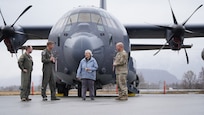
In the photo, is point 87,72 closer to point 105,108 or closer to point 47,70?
point 47,70

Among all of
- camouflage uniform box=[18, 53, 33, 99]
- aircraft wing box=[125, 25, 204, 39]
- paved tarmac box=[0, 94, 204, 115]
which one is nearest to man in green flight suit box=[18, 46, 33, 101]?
camouflage uniform box=[18, 53, 33, 99]

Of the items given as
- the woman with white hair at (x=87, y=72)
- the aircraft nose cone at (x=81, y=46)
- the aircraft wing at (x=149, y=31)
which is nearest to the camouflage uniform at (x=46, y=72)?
the woman with white hair at (x=87, y=72)

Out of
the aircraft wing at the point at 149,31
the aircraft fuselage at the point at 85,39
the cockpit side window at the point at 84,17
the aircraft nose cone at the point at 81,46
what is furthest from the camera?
the aircraft wing at the point at 149,31

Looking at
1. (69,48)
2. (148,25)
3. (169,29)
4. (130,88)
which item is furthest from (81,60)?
(148,25)

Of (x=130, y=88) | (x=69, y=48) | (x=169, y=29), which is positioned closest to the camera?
(x=69, y=48)

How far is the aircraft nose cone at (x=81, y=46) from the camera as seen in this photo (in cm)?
1162

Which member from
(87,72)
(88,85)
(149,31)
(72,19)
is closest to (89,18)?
(72,19)

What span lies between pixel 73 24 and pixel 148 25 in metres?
7.18

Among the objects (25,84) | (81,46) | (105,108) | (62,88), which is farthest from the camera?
(62,88)

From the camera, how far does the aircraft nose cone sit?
11.6 metres

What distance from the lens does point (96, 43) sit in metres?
12.1

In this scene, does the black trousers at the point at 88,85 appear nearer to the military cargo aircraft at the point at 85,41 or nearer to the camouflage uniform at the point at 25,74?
the military cargo aircraft at the point at 85,41

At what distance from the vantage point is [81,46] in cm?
1159

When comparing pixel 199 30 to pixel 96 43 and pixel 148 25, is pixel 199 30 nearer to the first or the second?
pixel 148 25
